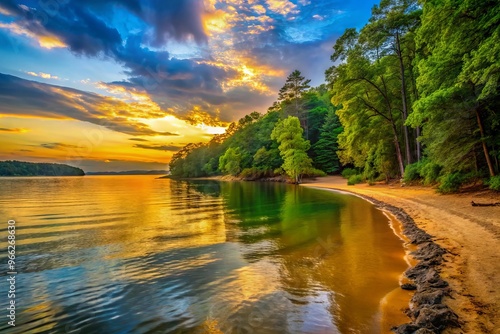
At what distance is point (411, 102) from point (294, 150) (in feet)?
61.7

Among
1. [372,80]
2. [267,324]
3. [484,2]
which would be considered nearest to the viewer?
[267,324]

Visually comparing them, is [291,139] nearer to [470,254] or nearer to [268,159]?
[268,159]

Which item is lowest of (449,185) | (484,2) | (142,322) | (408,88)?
(142,322)

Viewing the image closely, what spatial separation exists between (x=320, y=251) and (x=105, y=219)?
12.9 metres

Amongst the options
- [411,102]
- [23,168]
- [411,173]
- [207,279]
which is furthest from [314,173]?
[23,168]

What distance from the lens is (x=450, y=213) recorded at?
11219 mm

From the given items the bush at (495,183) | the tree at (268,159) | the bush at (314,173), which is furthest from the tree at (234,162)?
the bush at (495,183)

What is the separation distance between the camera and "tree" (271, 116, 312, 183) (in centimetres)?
4441

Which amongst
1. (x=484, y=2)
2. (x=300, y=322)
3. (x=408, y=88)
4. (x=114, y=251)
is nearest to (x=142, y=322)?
(x=300, y=322)

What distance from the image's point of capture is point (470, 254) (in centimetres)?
646

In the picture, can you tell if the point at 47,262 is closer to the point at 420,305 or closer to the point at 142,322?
the point at 142,322

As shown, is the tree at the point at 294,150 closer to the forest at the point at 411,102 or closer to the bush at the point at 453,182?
the forest at the point at 411,102

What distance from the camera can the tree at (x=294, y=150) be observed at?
44406mm

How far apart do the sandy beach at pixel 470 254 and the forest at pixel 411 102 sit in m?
3.16
